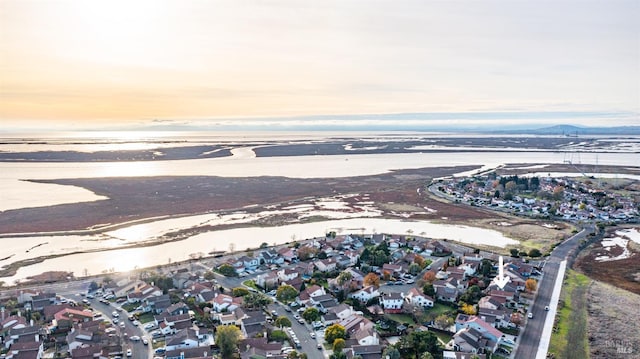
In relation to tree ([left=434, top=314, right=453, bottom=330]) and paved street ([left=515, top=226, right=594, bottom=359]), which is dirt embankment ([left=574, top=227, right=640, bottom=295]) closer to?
paved street ([left=515, top=226, right=594, bottom=359])

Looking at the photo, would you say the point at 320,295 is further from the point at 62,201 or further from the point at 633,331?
the point at 62,201

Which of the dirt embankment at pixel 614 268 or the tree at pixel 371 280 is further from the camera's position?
the dirt embankment at pixel 614 268

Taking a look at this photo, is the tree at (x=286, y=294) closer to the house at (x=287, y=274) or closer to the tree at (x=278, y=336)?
the house at (x=287, y=274)

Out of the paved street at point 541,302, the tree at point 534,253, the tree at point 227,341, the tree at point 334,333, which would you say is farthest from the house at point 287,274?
the tree at point 534,253

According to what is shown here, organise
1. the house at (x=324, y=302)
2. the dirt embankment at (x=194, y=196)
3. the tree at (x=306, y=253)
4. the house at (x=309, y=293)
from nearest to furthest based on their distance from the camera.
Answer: the house at (x=324, y=302) → the house at (x=309, y=293) → the tree at (x=306, y=253) → the dirt embankment at (x=194, y=196)

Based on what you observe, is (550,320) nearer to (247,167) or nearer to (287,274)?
(287,274)

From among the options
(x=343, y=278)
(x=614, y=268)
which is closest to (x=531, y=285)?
(x=614, y=268)
